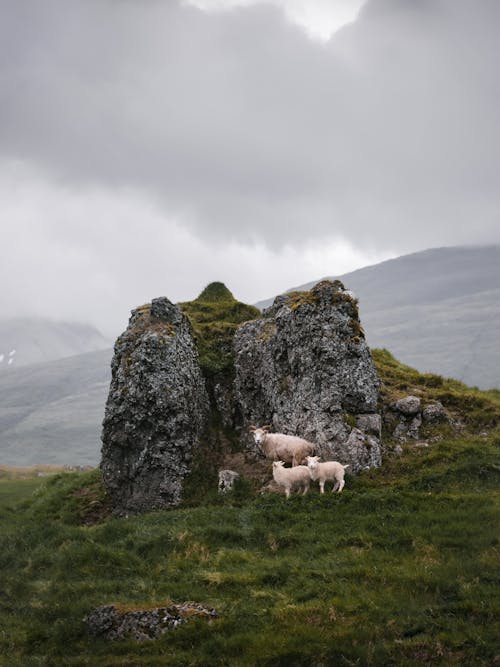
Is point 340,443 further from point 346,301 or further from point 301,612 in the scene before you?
point 301,612

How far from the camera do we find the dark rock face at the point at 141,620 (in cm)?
1406

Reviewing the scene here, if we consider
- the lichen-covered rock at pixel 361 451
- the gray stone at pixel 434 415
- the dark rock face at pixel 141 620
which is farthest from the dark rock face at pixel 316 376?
the dark rock face at pixel 141 620

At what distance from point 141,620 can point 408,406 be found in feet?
55.5

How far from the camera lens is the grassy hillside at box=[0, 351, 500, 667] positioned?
13.0 metres

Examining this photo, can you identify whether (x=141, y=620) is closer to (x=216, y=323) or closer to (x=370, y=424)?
(x=370, y=424)

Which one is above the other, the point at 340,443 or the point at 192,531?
the point at 340,443

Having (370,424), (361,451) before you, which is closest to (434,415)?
(370,424)

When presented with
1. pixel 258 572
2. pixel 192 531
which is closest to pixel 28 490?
pixel 192 531

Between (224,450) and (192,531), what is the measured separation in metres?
8.98

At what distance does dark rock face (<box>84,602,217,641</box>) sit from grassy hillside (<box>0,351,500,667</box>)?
0.84 feet

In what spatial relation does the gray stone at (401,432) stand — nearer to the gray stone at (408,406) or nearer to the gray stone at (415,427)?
the gray stone at (415,427)

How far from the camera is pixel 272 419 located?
94.4ft

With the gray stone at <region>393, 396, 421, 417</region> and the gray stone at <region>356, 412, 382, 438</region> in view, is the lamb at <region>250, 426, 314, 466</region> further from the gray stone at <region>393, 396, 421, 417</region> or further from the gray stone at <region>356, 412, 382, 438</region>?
the gray stone at <region>393, 396, 421, 417</region>

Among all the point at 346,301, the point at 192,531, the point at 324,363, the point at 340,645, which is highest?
the point at 346,301
